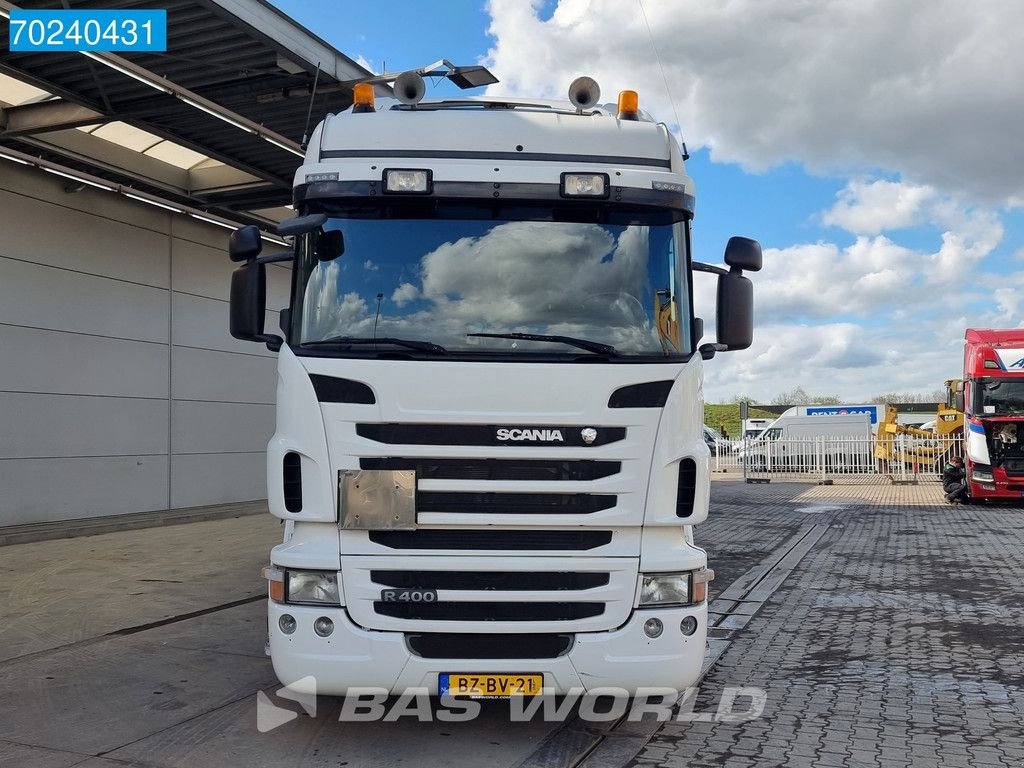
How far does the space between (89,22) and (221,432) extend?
8.87 meters

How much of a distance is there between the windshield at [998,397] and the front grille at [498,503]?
1723cm

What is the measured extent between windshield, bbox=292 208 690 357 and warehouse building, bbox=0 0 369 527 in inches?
240

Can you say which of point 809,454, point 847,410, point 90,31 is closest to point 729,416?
point 847,410

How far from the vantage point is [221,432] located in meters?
17.1

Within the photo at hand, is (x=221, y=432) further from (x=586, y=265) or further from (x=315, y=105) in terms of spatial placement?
(x=586, y=265)

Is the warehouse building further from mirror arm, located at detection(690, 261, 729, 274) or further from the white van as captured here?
the white van

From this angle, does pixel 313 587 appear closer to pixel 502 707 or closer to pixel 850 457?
pixel 502 707

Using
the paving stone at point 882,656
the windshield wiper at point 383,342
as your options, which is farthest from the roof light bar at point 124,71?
the paving stone at point 882,656

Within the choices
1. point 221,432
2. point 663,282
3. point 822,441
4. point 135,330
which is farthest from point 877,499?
point 663,282

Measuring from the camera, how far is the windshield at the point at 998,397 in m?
18.7

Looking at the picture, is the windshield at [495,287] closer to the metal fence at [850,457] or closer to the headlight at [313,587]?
the headlight at [313,587]

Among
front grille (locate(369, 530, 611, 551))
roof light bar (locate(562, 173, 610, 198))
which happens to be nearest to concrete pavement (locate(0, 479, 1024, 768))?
front grille (locate(369, 530, 611, 551))

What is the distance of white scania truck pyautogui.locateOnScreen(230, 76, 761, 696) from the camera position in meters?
4.40

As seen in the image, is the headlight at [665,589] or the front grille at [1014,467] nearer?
the headlight at [665,589]
